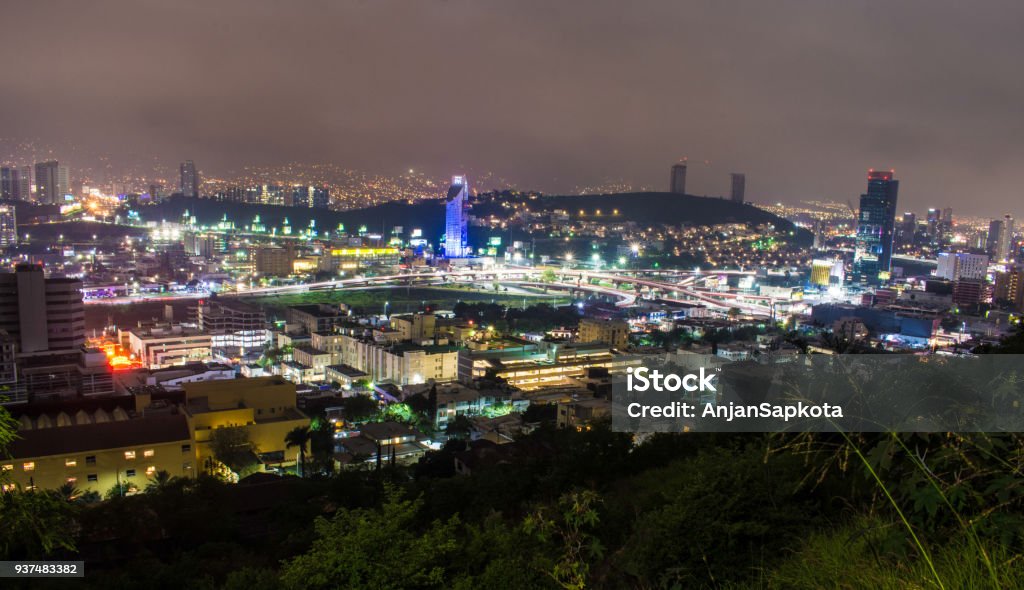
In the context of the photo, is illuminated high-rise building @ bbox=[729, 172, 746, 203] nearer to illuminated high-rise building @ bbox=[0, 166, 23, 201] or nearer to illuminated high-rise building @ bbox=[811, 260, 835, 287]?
illuminated high-rise building @ bbox=[811, 260, 835, 287]

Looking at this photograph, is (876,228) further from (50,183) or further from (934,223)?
(50,183)

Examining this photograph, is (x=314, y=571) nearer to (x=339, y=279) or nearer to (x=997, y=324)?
(x=997, y=324)

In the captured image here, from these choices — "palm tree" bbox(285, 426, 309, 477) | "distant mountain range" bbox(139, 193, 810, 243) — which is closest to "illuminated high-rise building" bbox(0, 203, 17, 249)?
"distant mountain range" bbox(139, 193, 810, 243)

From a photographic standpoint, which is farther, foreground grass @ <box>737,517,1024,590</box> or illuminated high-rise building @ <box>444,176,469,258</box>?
illuminated high-rise building @ <box>444,176,469,258</box>

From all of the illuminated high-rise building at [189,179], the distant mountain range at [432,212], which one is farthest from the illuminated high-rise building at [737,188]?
the illuminated high-rise building at [189,179]

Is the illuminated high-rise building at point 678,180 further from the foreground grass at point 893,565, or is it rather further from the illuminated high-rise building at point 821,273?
the foreground grass at point 893,565

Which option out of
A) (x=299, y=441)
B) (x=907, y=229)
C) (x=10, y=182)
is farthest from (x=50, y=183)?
(x=907, y=229)

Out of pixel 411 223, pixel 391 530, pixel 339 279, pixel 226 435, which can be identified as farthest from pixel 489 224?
pixel 391 530
